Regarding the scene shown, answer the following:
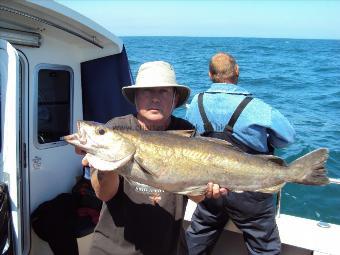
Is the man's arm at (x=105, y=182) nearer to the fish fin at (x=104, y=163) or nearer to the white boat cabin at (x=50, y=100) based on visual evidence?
the fish fin at (x=104, y=163)

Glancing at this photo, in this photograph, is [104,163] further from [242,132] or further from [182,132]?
[242,132]

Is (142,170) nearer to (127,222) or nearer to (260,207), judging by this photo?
(127,222)

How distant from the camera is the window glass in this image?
18.0 ft

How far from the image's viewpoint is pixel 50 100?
221 inches

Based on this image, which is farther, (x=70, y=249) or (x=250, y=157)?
(x=70, y=249)

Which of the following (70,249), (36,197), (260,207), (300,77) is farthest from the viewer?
(300,77)

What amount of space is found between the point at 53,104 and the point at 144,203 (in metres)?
3.08

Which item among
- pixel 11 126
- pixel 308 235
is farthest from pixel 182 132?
pixel 308 235

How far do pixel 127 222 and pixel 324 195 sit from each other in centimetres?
693

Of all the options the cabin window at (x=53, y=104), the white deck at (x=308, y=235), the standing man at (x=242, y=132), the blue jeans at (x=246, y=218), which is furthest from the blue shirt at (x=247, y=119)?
the cabin window at (x=53, y=104)

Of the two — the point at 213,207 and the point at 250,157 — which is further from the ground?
the point at 250,157

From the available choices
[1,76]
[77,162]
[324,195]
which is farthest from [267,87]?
[1,76]

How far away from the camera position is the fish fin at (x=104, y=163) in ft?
8.93

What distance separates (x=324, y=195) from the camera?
9.04 metres
